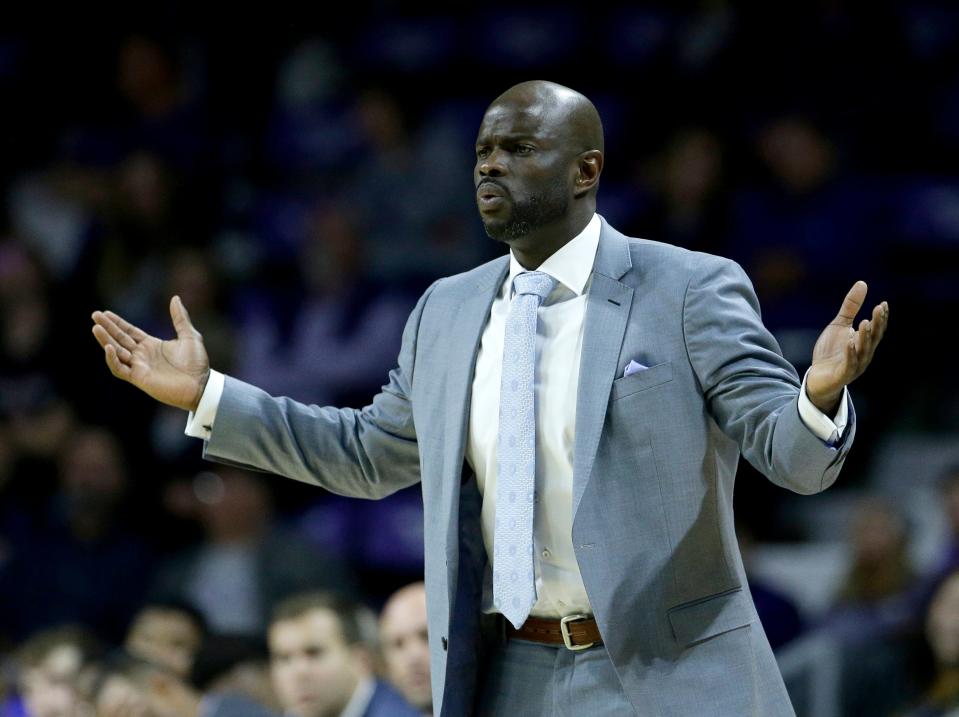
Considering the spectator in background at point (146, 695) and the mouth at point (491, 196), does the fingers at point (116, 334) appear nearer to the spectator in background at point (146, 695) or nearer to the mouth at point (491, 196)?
the mouth at point (491, 196)

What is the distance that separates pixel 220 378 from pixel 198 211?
4.45 m

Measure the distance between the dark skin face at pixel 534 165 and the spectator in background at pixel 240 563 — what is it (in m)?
3.18

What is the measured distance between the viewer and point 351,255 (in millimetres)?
6809

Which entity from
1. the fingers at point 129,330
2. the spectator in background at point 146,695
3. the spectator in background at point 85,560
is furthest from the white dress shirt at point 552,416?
the spectator in background at point 85,560

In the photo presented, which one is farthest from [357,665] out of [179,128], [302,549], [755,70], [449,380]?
[179,128]

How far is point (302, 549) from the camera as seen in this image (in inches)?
234

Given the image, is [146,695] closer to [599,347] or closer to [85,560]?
[85,560]

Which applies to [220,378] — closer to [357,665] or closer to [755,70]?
[357,665]

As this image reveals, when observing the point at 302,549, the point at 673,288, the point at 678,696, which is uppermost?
the point at 673,288

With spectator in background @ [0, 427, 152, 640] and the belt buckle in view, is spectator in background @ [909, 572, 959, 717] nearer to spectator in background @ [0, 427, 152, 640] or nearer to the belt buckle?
the belt buckle

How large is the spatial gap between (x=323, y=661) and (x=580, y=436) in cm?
214

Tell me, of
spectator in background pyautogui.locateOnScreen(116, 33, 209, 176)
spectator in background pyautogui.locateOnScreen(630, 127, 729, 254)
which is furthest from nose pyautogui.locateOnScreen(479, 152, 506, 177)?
spectator in background pyautogui.locateOnScreen(116, 33, 209, 176)

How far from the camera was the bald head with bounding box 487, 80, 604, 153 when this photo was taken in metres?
2.75

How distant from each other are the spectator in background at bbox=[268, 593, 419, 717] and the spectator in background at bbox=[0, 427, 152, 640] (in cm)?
168
